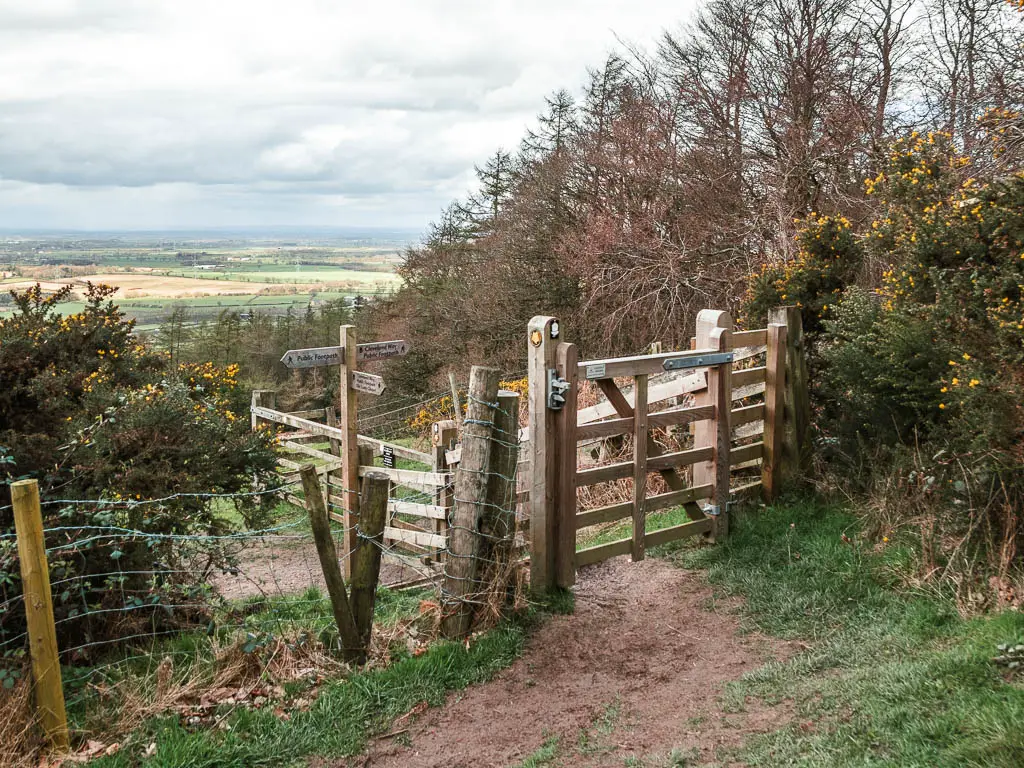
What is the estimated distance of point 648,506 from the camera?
652cm

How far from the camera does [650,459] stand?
648 cm

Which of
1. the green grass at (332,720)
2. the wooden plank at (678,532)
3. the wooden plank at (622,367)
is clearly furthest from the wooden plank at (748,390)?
the green grass at (332,720)

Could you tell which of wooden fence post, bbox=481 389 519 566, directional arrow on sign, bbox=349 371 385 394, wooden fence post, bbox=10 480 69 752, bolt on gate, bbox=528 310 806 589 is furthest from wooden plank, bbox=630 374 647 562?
wooden fence post, bbox=10 480 69 752

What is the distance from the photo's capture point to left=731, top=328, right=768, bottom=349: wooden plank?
289 inches

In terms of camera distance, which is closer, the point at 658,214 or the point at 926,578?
the point at 926,578

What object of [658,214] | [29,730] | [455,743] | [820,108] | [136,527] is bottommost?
[455,743]

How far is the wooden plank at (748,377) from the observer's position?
744 centimetres

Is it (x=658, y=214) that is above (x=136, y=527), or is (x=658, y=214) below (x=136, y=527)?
above

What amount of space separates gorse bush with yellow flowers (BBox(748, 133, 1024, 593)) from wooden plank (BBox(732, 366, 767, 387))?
0.64 metres

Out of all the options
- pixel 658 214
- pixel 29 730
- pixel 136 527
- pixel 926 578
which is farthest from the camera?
pixel 658 214

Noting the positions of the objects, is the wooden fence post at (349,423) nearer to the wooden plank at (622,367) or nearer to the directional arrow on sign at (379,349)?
the directional arrow on sign at (379,349)

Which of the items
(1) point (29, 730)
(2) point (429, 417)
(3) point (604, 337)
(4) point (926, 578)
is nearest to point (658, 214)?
(3) point (604, 337)

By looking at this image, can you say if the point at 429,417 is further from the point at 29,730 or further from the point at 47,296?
the point at 29,730

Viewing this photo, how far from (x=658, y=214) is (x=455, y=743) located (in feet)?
48.2
